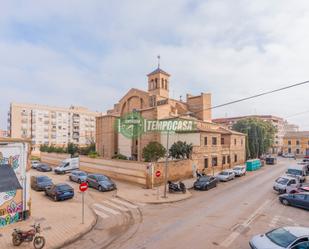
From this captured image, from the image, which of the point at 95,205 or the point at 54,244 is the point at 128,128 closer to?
the point at 95,205

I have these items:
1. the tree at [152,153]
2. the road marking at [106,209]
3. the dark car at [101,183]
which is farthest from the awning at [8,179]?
the tree at [152,153]

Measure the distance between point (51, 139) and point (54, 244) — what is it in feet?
259

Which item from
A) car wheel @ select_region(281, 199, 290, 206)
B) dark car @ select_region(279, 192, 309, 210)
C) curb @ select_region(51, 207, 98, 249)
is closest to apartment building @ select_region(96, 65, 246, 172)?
car wheel @ select_region(281, 199, 290, 206)

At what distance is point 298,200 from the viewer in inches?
714

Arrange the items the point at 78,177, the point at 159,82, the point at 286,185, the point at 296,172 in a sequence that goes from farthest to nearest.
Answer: the point at 159,82 < the point at 296,172 < the point at 78,177 < the point at 286,185

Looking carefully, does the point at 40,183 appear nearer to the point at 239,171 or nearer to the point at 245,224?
the point at 245,224

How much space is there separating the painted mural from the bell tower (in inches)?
1418

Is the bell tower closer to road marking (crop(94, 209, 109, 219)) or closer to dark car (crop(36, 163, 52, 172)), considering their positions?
dark car (crop(36, 163, 52, 172))

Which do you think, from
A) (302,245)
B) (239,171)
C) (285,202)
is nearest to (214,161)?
(239,171)

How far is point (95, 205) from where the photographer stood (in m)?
18.6

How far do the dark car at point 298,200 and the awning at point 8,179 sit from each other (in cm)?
1914

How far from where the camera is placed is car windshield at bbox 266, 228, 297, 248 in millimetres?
9367

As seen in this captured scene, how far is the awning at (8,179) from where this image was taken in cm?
1284

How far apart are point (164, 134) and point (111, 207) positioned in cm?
1876
